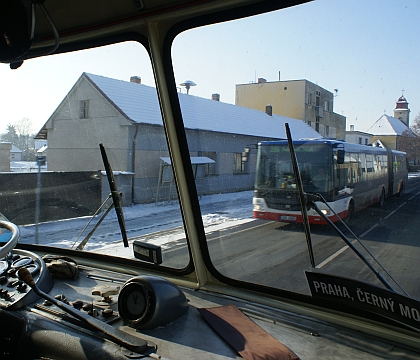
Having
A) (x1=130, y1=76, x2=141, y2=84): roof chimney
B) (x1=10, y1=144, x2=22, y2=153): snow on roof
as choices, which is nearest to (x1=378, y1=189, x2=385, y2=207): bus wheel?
(x1=130, y1=76, x2=141, y2=84): roof chimney

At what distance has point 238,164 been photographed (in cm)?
234

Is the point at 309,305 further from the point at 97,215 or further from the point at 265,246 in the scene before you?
the point at 97,215

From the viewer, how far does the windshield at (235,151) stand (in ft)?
6.23

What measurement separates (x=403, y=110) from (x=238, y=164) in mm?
849

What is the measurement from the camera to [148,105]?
2629 mm

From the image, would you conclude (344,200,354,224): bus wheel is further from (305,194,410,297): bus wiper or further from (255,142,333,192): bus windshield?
(255,142,333,192): bus windshield

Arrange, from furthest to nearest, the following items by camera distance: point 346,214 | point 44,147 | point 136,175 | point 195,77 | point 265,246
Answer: point 44,147 < point 136,175 < point 195,77 < point 265,246 < point 346,214

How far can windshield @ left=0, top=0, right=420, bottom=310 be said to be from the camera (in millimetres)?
1897

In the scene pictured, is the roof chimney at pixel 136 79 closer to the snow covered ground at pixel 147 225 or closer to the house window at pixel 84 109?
the house window at pixel 84 109

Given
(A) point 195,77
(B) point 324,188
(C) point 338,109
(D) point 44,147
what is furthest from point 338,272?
(D) point 44,147

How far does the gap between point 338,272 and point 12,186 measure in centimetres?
230

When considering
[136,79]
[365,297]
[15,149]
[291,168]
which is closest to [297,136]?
[291,168]

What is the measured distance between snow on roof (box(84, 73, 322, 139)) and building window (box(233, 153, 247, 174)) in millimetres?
136

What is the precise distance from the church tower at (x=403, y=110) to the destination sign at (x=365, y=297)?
707 millimetres
